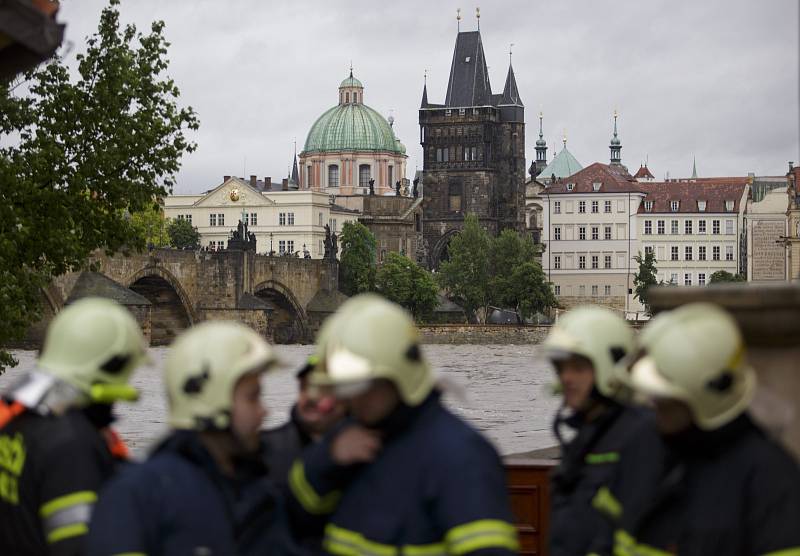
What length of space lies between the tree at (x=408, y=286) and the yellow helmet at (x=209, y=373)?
325ft

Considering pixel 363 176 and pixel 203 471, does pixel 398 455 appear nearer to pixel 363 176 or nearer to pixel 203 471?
pixel 203 471

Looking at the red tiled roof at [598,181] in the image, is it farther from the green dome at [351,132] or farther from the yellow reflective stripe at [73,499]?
the yellow reflective stripe at [73,499]

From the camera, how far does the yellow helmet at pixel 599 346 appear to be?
4641 mm

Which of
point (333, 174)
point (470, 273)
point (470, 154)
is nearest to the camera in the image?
point (470, 273)

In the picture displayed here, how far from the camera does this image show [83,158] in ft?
64.7

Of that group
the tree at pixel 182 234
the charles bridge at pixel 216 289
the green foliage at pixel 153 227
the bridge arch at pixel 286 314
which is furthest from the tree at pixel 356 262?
the tree at pixel 182 234

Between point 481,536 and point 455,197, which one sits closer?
point 481,536

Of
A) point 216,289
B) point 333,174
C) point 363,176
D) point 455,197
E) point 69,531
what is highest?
point 333,174

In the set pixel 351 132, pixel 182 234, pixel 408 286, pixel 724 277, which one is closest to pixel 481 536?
pixel 408 286

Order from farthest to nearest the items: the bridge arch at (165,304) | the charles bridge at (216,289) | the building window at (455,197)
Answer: the building window at (455,197) < the bridge arch at (165,304) < the charles bridge at (216,289)

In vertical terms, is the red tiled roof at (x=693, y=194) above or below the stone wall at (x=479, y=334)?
above

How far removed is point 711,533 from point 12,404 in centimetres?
178

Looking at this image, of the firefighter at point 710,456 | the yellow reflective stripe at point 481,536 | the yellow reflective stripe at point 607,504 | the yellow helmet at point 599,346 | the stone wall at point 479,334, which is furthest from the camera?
the stone wall at point 479,334

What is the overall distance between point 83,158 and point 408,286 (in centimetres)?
8451
